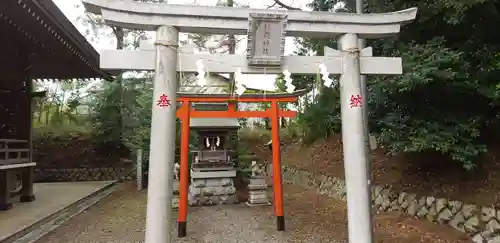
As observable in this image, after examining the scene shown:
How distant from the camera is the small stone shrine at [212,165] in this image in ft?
33.2

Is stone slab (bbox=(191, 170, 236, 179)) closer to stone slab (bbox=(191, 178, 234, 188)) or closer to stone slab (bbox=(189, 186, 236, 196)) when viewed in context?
stone slab (bbox=(191, 178, 234, 188))

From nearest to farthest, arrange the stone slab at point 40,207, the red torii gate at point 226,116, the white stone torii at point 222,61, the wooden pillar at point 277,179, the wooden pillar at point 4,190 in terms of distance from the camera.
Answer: the white stone torii at point 222,61 < the stone slab at point 40,207 < the red torii gate at point 226,116 < the wooden pillar at point 277,179 < the wooden pillar at point 4,190

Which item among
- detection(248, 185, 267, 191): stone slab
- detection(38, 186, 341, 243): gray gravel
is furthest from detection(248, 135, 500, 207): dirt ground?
detection(248, 185, 267, 191): stone slab

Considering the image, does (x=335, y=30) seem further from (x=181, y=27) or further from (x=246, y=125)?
(x=246, y=125)

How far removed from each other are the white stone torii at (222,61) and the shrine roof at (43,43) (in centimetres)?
270

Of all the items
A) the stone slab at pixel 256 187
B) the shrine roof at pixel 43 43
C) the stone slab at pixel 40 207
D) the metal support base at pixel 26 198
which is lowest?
the stone slab at pixel 40 207

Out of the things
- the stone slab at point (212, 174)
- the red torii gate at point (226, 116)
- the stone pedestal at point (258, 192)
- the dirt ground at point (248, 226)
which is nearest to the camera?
the dirt ground at point (248, 226)

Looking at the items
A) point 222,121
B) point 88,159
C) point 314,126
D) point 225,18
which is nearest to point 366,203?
point 225,18

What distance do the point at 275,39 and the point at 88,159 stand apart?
47.0 feet

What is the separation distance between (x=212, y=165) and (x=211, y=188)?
65 centimetres

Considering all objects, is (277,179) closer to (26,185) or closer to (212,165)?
(212,165)

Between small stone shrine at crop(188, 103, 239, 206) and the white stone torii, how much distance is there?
19.8 ft

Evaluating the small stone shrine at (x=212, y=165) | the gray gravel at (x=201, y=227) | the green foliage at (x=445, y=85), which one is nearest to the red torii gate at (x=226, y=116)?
the gray gravel at (x=201, y=227)

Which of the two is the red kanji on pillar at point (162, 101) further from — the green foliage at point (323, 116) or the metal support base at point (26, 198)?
the metal support base at point (26, 198)
